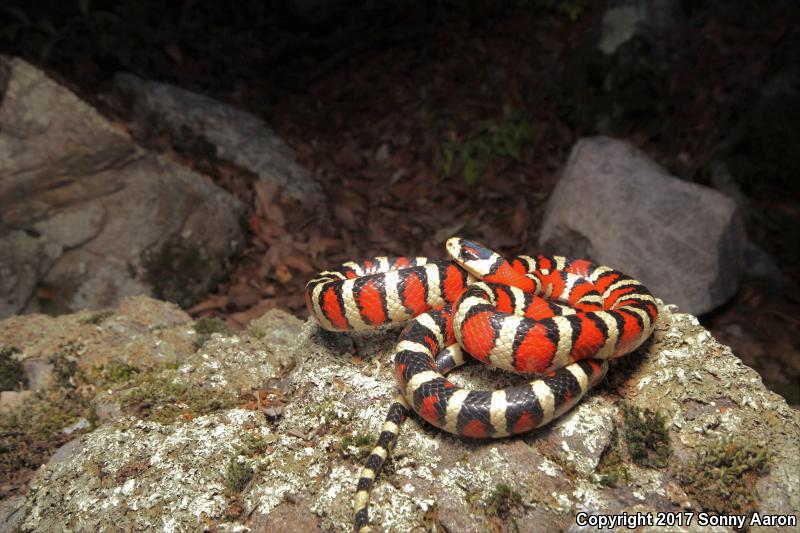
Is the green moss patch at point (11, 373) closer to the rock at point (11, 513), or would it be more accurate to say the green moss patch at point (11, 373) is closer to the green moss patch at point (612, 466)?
the rock at point (11, 513)

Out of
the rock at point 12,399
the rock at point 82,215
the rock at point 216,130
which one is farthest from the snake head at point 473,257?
the rock at point 216,130

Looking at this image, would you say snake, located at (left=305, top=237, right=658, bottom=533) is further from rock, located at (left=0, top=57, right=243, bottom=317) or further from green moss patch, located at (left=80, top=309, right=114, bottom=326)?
rock, located at (left=0, top=57, right=243, bottom=317)

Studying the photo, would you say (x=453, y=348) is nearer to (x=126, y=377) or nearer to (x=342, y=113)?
(x=126, y=377)

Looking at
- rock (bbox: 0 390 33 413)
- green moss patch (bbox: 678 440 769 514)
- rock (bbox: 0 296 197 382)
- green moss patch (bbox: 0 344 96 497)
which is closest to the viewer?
green moss patch (bbox: 678 440 769 514)

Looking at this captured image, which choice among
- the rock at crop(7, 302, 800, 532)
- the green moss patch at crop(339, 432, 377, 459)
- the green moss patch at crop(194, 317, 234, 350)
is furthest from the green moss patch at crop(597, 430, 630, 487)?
the green moss patch at crop(194, 317, 234, 350)

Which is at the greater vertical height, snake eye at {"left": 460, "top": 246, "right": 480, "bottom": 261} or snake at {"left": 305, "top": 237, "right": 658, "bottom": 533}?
snake eye at {"left": 460, "top": 246, "right": 480, "bottom": 261}
